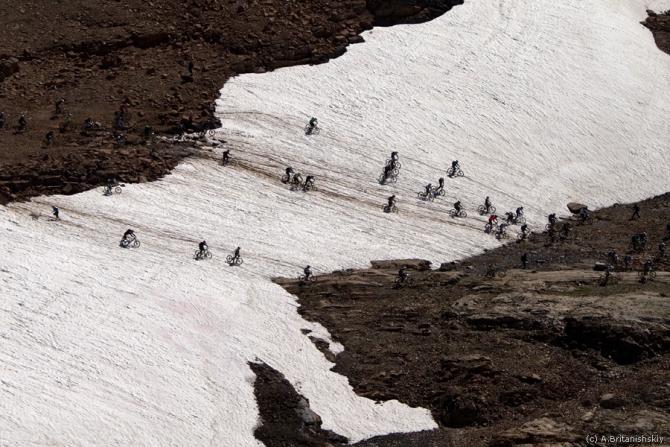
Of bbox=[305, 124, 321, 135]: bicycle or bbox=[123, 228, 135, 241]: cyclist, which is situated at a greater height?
bbox=[305, 124, 321, 135]: bicycle

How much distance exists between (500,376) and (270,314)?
1202cm

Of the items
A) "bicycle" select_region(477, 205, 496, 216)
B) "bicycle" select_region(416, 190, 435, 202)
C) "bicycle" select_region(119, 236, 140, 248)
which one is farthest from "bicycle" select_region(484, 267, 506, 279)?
"bicycle" select_region(119, 236, 140, 248)

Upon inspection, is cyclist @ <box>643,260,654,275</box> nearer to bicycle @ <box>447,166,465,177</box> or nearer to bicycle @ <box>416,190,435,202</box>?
bicycle @ <box>416,190,435,202</box>

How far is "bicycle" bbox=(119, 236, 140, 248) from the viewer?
53094mm

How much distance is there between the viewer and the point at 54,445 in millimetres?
39844

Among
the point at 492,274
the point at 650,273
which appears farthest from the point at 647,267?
the point at 492,274

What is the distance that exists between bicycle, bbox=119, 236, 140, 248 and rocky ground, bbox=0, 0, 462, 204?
220 inches

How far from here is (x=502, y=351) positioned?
1789 inches

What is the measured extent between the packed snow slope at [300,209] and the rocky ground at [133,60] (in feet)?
5.58

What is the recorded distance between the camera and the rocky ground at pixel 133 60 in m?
58.8

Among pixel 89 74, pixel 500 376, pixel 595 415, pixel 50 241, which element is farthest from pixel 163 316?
pixel 89 74

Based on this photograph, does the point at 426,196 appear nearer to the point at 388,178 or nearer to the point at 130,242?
the point at 388,178

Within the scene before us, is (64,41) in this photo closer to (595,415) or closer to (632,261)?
(632,261)

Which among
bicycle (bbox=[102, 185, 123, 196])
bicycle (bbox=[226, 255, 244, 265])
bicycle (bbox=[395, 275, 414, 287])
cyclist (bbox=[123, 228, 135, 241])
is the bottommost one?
cyclist (bbox=[123, 228, 135, 241])
